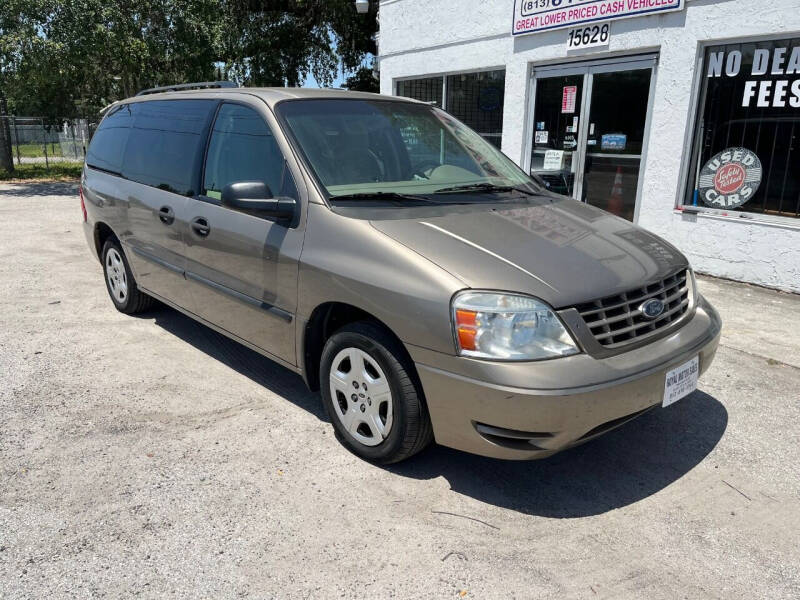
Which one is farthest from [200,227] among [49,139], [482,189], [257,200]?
[49,139]

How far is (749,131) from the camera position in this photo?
691 centimetres

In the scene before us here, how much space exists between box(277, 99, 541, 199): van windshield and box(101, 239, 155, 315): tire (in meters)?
2.54

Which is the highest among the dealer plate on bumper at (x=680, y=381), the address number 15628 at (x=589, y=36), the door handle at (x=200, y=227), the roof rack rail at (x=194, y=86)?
the address number 15628 at (x=589, y=36)

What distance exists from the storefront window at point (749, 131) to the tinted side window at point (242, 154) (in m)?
5.54

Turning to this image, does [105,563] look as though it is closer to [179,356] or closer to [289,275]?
[289,275]

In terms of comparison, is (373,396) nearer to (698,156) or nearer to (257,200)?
(257,200)

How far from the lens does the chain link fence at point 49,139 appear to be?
22734 millimetres

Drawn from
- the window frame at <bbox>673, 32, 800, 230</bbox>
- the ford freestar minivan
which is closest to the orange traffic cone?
the window frame at <bbox>673, 32, 800, 230</bbox>

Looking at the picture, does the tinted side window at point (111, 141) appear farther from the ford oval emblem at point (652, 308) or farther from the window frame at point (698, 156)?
the window frame at point (698, 156)

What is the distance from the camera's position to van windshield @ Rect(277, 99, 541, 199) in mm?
3574

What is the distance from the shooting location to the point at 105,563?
2.58 meters

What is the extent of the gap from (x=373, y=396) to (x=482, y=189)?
149 cm

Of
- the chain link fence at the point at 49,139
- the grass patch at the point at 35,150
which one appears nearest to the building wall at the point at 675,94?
the chain link fence at the point at 49,139

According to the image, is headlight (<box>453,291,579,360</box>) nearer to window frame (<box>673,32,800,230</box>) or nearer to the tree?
window frame (<box>673,32,800,230</box>)
